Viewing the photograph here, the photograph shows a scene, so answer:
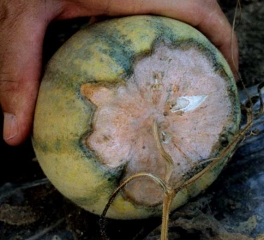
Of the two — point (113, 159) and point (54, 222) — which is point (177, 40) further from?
point (54, 222)

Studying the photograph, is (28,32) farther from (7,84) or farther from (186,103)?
(186,103)

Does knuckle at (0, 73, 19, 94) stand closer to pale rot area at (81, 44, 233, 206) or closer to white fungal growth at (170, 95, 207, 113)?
pale rot area at (81, 44, 233, 206)

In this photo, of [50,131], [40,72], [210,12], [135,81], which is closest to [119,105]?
[135,81]

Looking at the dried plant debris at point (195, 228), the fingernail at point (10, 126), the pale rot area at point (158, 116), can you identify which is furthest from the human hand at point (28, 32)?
the dried plant debris at point (195, 228)

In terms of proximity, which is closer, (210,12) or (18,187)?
(210,12)

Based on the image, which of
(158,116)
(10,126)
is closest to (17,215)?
(10,126)

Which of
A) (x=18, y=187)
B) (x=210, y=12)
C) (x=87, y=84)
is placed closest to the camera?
(x=87, y=84)
